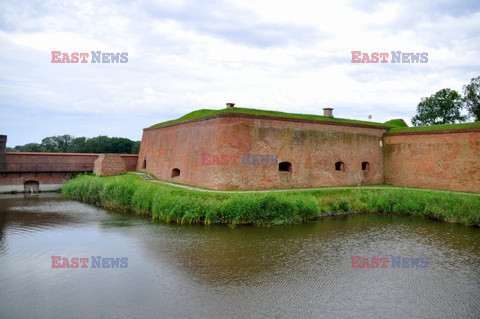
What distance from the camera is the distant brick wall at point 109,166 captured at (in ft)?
66.6

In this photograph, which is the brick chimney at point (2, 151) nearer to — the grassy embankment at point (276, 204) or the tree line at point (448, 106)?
the grassy embankment at point (276, 204)

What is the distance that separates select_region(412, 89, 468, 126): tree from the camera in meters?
27.6

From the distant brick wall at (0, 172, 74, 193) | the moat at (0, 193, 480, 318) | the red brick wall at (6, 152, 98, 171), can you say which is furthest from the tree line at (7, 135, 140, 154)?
the moat at (0, 193, 480, 318)

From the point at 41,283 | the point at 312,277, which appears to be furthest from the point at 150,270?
the point at 312,277

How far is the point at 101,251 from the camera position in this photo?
9133 mm

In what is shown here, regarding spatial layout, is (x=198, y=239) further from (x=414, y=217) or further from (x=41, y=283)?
(x=414, y=217)

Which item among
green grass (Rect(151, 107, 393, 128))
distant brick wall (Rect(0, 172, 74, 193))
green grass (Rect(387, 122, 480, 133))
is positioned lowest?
distant brick wall (Rect(0, 172, 74, 193))

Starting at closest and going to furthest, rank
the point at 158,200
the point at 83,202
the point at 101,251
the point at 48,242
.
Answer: the point at 101,251, the point at 48,242, the point at 158,200, the point at 83,202

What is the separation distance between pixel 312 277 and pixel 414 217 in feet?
26.9

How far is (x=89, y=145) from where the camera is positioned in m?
42.1

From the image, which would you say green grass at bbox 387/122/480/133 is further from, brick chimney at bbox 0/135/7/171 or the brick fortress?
brick chimney at bbox 0/135/7/171

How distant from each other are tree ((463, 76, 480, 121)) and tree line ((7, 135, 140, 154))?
32.7 meters

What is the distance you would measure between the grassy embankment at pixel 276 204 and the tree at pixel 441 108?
1587cm

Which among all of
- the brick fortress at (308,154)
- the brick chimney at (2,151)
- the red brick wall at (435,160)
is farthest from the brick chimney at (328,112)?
the brick chimney at (2,151)
